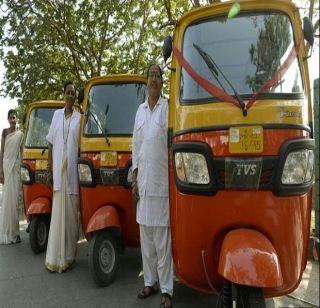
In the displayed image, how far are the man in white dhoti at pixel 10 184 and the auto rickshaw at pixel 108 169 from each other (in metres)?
2.22

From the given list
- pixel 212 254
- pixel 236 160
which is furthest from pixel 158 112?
pixel 212 254

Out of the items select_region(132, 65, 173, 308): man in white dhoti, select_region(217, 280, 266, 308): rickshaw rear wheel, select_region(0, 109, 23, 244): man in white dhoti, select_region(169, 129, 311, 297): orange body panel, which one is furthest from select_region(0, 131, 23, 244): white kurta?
select_region(217, 280, 266, 308): rickshaw rear wheel

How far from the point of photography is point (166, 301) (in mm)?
3840

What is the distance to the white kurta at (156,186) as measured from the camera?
12.6ft

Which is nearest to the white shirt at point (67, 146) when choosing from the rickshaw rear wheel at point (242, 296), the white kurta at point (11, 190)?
the white kurta at point (11, 190)

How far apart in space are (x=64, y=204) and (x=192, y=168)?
8.37 ft

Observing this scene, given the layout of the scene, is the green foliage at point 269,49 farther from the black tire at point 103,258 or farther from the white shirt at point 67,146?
the white shirt at point 67,146

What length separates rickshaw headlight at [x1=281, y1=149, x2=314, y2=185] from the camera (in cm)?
295

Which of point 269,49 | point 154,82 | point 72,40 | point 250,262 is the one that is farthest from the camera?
point 72,40

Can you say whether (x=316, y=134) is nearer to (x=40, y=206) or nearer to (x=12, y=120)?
(x=40, y=206)

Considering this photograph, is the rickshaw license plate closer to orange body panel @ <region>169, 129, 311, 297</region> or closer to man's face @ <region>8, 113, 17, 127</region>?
orange body panel @ <region>169, 129, 311, 297</region>

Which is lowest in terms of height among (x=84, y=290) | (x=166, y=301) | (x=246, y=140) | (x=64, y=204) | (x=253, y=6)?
(x=84, y=290)

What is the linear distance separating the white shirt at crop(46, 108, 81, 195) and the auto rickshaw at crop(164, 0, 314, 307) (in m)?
2.23

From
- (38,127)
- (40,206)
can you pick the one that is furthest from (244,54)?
(38,127)
